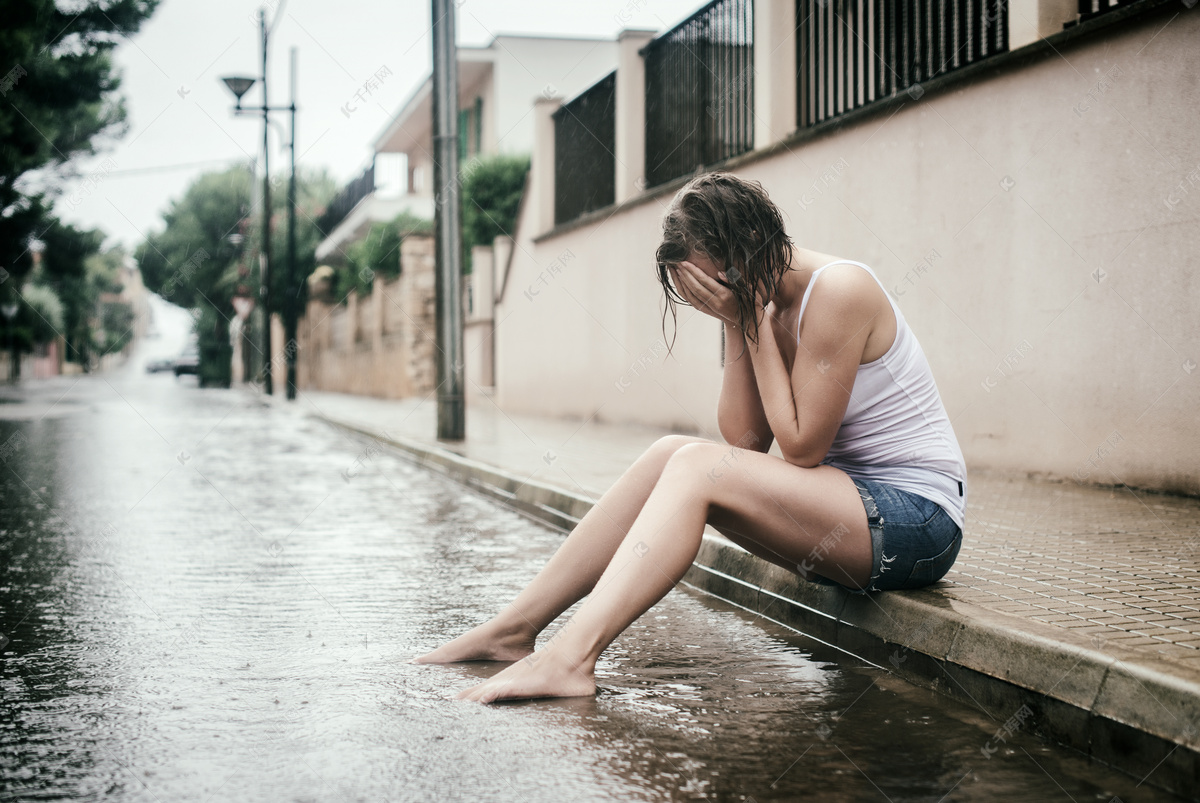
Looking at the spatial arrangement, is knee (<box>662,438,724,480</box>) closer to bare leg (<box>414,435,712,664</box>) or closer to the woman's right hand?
bare leg (<box>414,435,712,664</box>)

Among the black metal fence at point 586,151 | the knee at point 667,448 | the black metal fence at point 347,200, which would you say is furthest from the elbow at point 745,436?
the black metal fence at point 347,200

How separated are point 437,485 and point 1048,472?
4.51 metres

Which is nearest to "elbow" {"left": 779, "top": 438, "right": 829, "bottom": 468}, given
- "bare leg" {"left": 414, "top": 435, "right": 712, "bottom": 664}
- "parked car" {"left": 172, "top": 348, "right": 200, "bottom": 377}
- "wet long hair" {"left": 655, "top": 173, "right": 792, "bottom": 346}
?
"bare leg" {"left": 414, "top": 435, "right": 712, "bottom": 664}

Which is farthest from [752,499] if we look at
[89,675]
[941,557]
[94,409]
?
[94,409]

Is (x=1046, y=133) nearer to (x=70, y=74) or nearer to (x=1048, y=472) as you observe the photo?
(x=1048, y=472)

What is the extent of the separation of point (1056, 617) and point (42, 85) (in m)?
24.7

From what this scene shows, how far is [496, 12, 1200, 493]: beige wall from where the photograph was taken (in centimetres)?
584

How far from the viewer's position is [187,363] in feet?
189

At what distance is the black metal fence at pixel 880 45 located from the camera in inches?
295

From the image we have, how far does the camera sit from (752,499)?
9.96 feet

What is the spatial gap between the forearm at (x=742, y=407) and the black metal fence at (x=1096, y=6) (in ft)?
13.8

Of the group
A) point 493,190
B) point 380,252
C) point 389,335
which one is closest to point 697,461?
point 493,190

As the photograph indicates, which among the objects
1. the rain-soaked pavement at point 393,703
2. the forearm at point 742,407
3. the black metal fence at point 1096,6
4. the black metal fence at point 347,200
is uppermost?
the black metal fence at point 347,200

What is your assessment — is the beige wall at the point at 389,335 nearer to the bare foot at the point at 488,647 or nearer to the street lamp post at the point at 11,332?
the street lamp post at the point at 11,332
